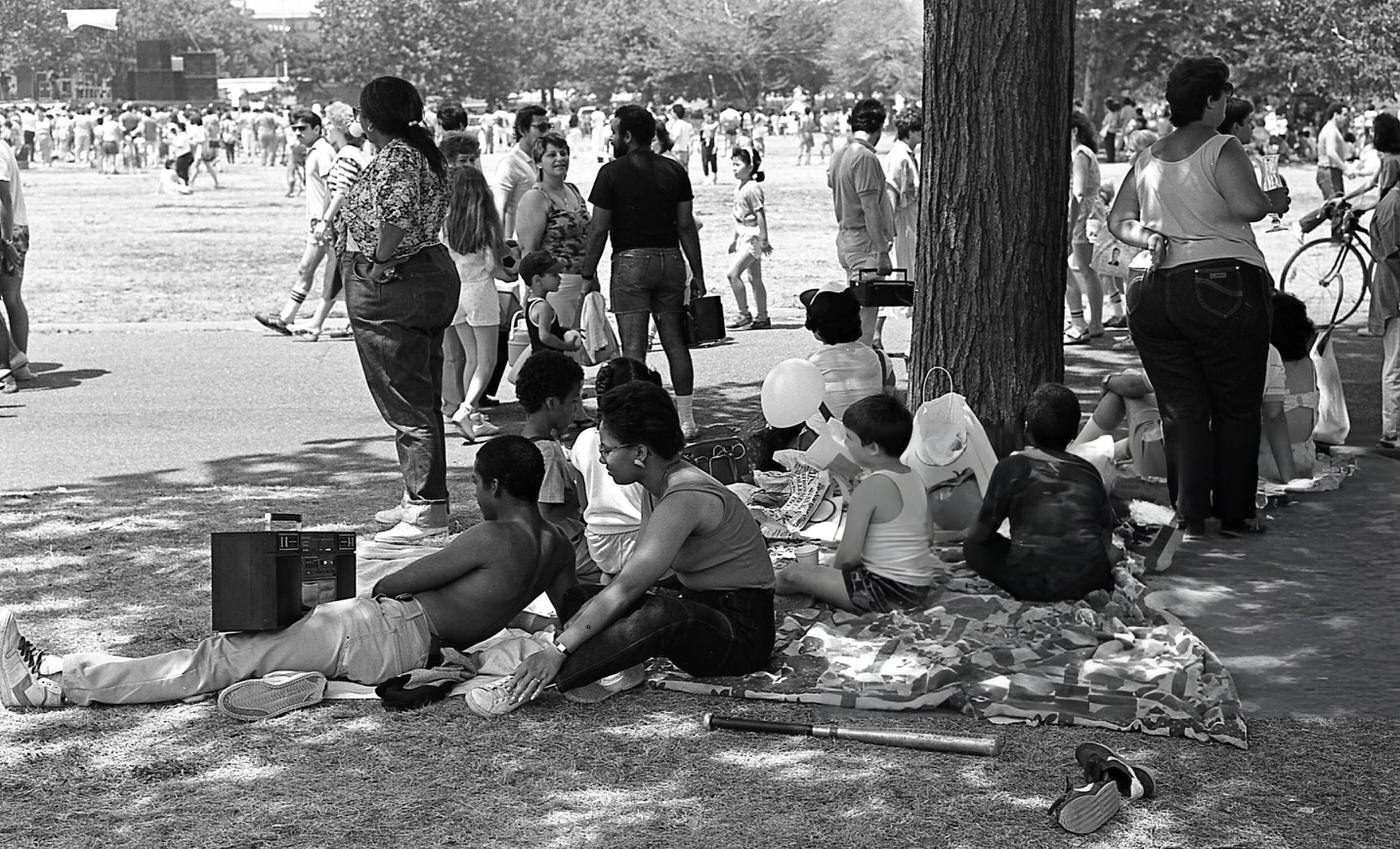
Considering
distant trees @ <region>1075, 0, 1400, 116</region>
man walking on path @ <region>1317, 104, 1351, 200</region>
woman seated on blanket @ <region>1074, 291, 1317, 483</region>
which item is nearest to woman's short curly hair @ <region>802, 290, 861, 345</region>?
woman seated on blanket @ <region>1074, 291, 1317, 483</region>

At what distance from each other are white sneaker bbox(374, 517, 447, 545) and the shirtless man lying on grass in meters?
1.56

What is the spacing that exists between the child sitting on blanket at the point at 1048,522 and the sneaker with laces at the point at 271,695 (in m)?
2.32

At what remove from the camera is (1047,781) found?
4391 millimetres

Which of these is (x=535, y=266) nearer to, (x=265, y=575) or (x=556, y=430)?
(x=556, y=430)

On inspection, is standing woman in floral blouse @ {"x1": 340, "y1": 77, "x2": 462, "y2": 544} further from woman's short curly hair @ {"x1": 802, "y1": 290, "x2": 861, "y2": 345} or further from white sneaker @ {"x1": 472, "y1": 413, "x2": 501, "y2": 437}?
white sneaker @ {"x1": 472, "y1": 413, "x2": 501, "y2": 437}

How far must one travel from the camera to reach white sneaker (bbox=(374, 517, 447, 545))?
6883 mm

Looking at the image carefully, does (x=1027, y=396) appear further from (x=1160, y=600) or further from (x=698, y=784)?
(x=698, y=784)

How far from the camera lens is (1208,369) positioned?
268 inches

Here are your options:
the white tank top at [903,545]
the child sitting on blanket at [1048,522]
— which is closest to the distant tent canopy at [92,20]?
the white tank top at [903,545]

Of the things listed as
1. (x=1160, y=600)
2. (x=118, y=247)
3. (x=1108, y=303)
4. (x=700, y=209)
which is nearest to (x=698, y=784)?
(x=1160, y=600)

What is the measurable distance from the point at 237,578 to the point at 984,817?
2.27m

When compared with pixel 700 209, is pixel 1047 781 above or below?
below

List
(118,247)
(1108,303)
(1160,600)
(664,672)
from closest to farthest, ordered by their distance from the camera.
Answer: (664,672)
(1160,600)
(1108,303)
(118,247)

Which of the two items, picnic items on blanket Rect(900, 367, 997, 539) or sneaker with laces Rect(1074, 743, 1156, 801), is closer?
sneaker with laces Rect(1074, 743, 1156, 801)
